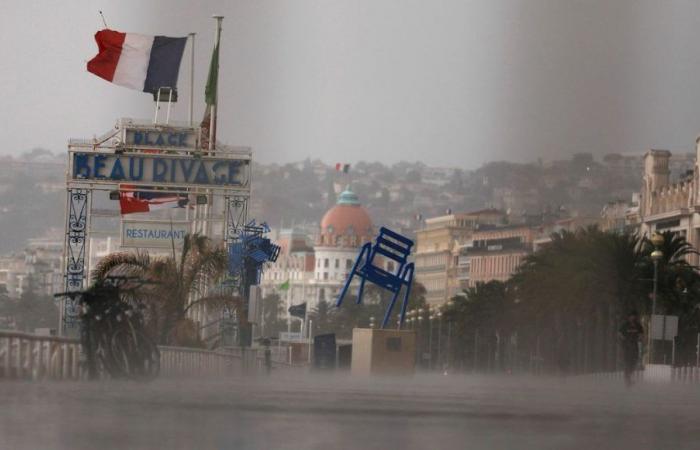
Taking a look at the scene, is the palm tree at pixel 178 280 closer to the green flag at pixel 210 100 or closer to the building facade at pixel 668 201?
the green flag at pixel 210 100

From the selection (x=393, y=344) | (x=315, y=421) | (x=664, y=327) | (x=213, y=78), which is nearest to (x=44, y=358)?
(x=315, y=421)

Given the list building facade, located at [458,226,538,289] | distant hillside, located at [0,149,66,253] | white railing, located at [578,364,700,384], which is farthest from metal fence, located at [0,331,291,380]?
building facade, located at [458,226,538,289]

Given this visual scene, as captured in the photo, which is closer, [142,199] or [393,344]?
[393,344]

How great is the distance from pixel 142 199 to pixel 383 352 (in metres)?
17.8

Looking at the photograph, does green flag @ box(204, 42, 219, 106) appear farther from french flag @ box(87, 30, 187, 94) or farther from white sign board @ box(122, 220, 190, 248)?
white sign board @ box(122, 220, 190, 248)

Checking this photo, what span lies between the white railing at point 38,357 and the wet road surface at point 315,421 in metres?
1.94

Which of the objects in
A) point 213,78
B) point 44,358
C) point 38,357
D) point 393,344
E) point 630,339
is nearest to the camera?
point 38,357

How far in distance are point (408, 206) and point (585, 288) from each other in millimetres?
129527

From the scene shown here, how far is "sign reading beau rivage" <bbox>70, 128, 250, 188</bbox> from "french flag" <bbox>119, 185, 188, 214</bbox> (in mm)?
558

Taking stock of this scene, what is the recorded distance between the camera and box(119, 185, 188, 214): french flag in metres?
60.2

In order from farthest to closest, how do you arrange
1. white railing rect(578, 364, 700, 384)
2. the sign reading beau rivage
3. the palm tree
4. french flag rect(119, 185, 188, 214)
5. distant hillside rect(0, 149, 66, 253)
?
1. distant hillside rect(0, 149, 66, 253)
2. french flag rect(119, 185, 188, 214)
3. the sign reading beau rivage
4. the palm tree
5. white railing rect(578, 364, 700, 384)

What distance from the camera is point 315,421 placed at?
15664mm

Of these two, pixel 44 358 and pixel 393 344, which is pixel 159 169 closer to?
pixel 393 344

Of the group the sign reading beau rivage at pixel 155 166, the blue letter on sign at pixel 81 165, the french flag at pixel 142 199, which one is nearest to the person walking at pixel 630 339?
the sign reading beau rivage at pixel 155 166
